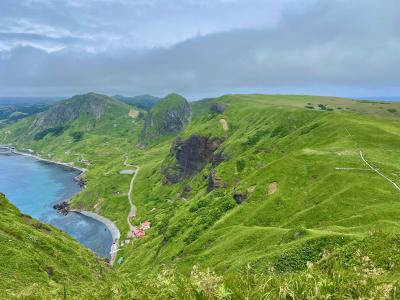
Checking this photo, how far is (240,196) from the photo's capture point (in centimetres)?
12162

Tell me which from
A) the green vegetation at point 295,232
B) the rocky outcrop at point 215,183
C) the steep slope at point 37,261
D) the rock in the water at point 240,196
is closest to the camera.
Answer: the green vegetation at point 295,232

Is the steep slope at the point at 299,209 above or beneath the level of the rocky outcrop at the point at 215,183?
above

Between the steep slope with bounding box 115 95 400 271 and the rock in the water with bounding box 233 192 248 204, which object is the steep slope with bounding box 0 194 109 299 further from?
the rock in the water with bounding box 233 192 248 204

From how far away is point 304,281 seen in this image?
49.0 feet

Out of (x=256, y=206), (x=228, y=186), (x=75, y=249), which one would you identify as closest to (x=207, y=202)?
(x=228, y=186)

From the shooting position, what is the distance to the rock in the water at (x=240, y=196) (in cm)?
11838

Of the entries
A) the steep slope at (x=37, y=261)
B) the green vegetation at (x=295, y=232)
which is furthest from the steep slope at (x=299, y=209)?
the steep slope at (x=37, y=261)

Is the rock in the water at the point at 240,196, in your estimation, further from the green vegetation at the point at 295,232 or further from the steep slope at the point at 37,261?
the steep slope at the point at 37,261

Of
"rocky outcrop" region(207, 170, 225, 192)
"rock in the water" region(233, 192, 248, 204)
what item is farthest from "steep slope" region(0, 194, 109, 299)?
"rocky outcrop" region(207, 170, 225, 192)

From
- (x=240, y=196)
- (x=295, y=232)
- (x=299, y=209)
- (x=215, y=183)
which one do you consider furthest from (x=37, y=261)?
(x=215, y=183)

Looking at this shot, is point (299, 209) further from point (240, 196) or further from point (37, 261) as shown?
point (37, 261)

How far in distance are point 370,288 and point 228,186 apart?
513ft

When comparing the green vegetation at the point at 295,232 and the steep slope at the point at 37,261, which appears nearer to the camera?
the green vegetation at the point at 295,232

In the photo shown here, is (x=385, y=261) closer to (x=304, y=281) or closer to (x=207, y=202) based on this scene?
(x=304, y=281)
